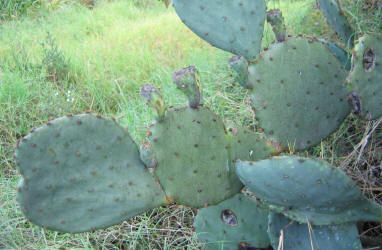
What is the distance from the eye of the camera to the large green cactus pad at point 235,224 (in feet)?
3.91

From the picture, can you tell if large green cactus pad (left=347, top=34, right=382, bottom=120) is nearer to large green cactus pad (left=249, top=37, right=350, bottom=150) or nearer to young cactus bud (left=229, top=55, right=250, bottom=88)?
large green cactus pad (left=249, top=37, right=350, bottom=150)

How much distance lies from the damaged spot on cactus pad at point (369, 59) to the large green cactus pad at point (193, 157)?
1.65ft

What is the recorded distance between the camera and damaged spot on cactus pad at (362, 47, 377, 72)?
46.3 inches

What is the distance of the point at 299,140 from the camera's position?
4.09ft

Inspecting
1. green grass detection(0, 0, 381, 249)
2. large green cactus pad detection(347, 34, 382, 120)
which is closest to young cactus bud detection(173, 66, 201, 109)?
large green cactus pad detection(347, 34, 382, 120)

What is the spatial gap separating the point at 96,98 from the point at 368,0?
1.91 m

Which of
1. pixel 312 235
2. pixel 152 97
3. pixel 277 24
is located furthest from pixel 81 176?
pixel 277 24

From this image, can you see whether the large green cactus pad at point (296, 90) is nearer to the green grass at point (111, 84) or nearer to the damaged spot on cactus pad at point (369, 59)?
the damaged spot on cactus pad at point (369, 59)

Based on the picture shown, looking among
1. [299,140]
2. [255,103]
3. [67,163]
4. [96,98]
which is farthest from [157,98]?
[96,98]

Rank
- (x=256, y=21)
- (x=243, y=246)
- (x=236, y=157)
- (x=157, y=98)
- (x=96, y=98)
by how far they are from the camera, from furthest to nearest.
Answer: (x=96, y=98), (x=256, y=21), (x=243, y=246), (x=236, y=157), (x=157, y=98)

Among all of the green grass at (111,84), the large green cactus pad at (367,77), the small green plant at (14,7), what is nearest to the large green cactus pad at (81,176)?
the green grass at (111,84)

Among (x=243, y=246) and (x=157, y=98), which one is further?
(x=243, y=246)

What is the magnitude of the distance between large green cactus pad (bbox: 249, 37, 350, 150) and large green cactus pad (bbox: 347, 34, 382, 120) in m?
0.09

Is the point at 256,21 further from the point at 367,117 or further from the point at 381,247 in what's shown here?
the point at 381,247
